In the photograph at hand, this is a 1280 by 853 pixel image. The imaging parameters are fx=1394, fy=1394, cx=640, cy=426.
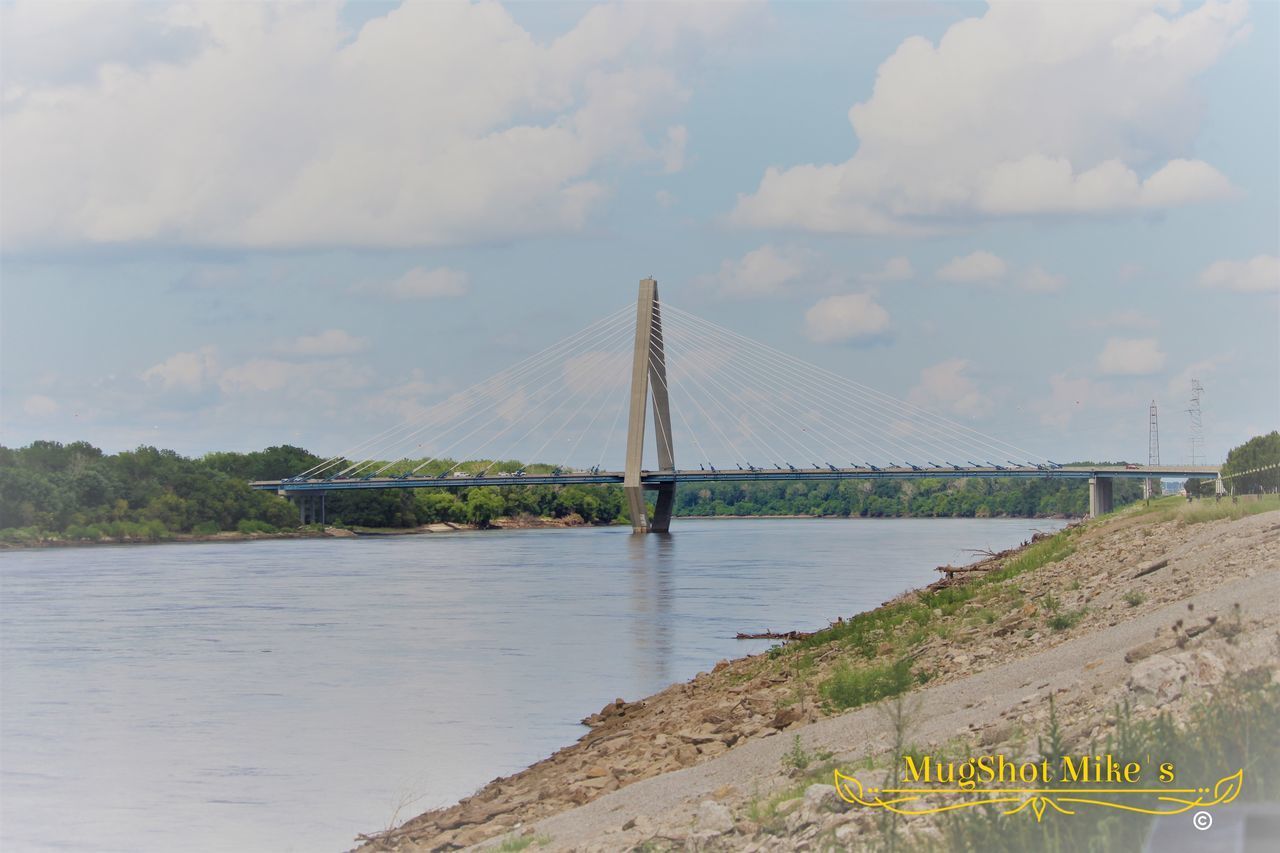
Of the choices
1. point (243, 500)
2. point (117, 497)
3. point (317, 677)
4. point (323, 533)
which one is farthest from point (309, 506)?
point (317, 677)

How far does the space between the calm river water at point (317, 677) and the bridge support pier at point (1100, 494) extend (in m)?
29.6

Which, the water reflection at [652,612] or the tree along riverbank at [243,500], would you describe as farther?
the tree along riverbank at [243,500]

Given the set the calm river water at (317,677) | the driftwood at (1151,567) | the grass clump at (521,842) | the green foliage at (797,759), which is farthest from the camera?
the driftwood at (1151,567)

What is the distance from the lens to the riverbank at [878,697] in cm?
845

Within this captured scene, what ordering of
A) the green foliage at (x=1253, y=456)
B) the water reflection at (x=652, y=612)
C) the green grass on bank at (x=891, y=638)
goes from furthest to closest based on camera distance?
the green foliage at (x=1253, y=456)
the water reflection at (x=652, y=612)
the green grass on bank at (x=891, y=638)

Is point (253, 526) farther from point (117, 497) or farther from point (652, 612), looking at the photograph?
point (652, 612)

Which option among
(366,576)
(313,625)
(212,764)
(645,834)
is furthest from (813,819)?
(366,576)

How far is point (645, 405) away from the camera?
250 ft

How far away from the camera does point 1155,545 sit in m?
20.6

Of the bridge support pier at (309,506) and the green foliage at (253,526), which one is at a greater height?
the bridge support pier at (309,506)

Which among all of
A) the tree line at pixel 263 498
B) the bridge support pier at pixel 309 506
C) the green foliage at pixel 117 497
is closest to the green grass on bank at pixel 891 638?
the tree line at pixel 263 498

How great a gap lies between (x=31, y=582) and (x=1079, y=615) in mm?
40676

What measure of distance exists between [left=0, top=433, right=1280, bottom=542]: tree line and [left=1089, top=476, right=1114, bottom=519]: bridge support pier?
278 inches

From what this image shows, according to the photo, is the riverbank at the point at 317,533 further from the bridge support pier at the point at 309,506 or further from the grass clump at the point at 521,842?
the grass clump at the point at 521,842
